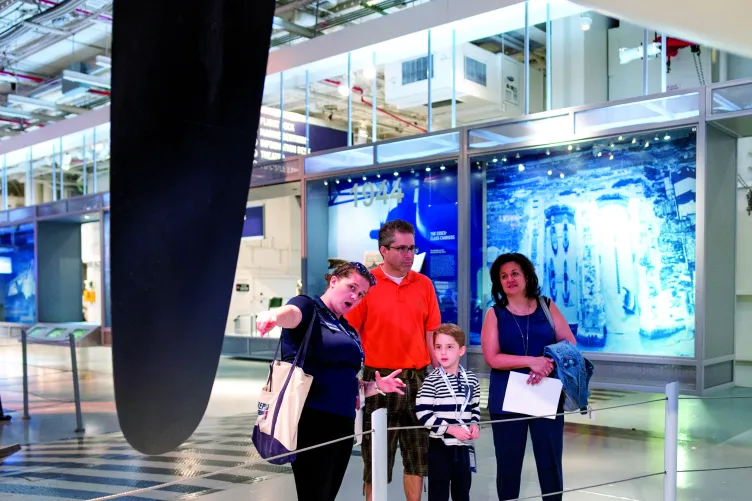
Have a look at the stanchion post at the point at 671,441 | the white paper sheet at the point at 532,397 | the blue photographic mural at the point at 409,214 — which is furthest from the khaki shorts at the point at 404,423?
the blue photographic mural at the point at 409,214

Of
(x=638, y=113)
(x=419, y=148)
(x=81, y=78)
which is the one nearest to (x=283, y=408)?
(x=638, y=113)

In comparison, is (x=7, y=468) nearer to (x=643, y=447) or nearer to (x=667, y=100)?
(x=643, y=447)

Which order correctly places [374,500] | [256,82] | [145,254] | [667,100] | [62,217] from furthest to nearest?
1. [62,217]
2. [667,100]
3. [374,500]
4. [256,82]
5. [145,254]

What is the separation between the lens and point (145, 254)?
1.14 m

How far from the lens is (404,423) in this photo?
3.20m

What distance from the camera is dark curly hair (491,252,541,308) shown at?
3.15 m

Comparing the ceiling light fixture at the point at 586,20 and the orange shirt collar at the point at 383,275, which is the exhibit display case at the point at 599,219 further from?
the orange shirt collar at the point at 383,275

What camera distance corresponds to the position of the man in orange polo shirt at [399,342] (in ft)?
10.3

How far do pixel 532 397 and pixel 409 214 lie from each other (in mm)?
5504

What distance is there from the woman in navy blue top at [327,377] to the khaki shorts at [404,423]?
558 mm

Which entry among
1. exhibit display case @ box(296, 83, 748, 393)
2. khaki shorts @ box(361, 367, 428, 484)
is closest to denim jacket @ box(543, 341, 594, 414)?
khaki shorts @ box(361, 367, 428, 484)

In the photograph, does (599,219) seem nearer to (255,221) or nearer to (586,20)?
(586,20)

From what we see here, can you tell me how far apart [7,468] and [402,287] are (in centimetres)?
363

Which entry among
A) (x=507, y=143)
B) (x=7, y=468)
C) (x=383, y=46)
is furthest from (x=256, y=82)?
(x=383, y=46)
